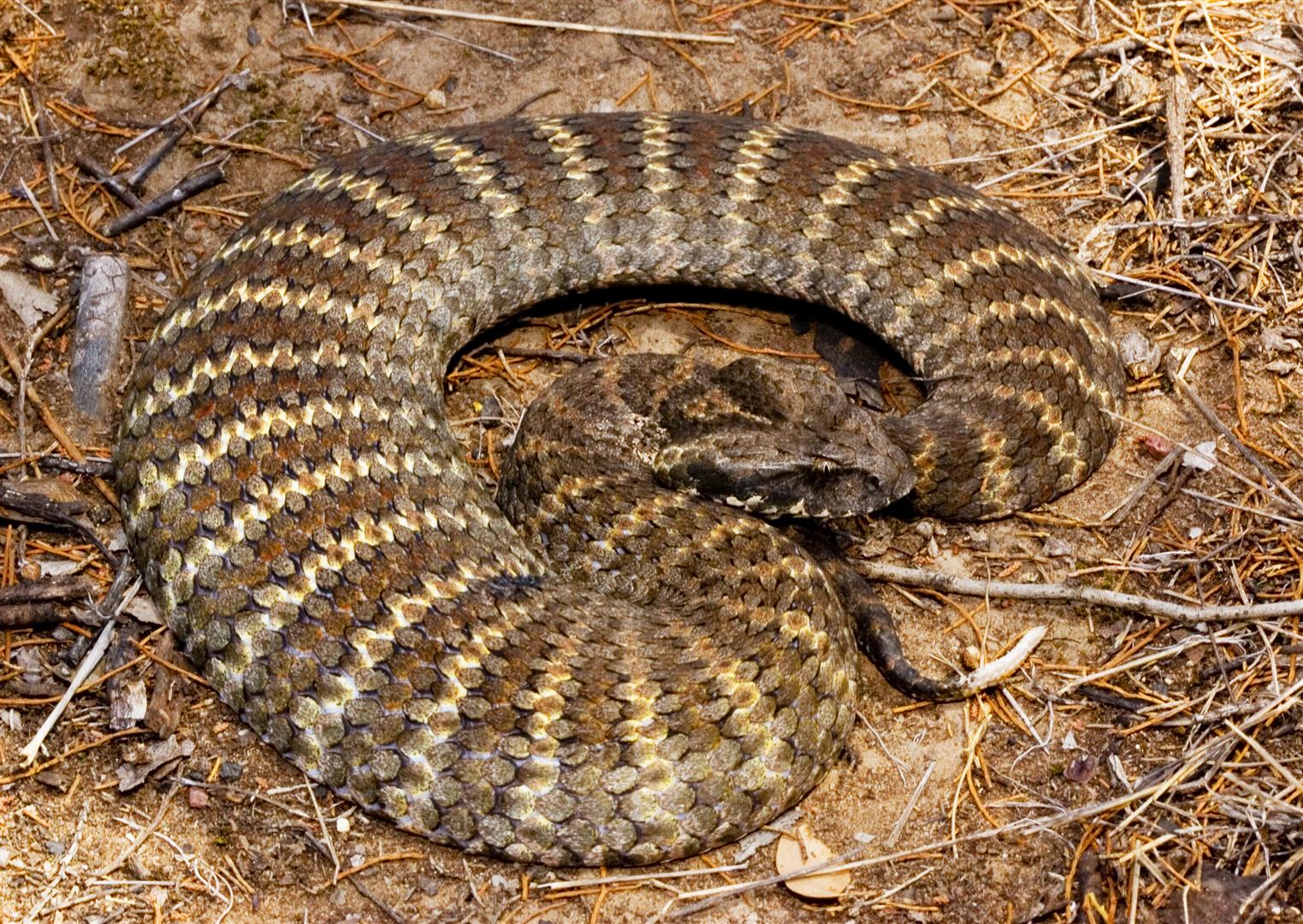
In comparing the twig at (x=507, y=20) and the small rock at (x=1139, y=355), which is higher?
the twig at (x=507, y=20)

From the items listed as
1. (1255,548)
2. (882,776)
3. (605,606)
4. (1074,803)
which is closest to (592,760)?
(605,606)

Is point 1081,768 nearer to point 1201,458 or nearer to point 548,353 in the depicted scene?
point 1201,458

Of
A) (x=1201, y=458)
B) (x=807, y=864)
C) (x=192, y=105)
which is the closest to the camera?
(x=807, y=864)

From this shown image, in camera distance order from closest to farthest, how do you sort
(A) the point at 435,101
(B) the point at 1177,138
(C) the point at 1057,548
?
(C) the point at 1057,548
(B) the point at 1177,138
(A) the point at 435,101

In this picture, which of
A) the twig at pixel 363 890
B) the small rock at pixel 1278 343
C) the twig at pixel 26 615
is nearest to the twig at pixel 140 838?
the twig at pixel 363 890

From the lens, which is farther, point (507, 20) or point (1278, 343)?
point (507, 20)

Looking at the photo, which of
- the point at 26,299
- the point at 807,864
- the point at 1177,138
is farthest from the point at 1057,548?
the point at 26,299

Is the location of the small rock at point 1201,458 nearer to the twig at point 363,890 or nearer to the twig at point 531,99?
the twig at point 531,99
